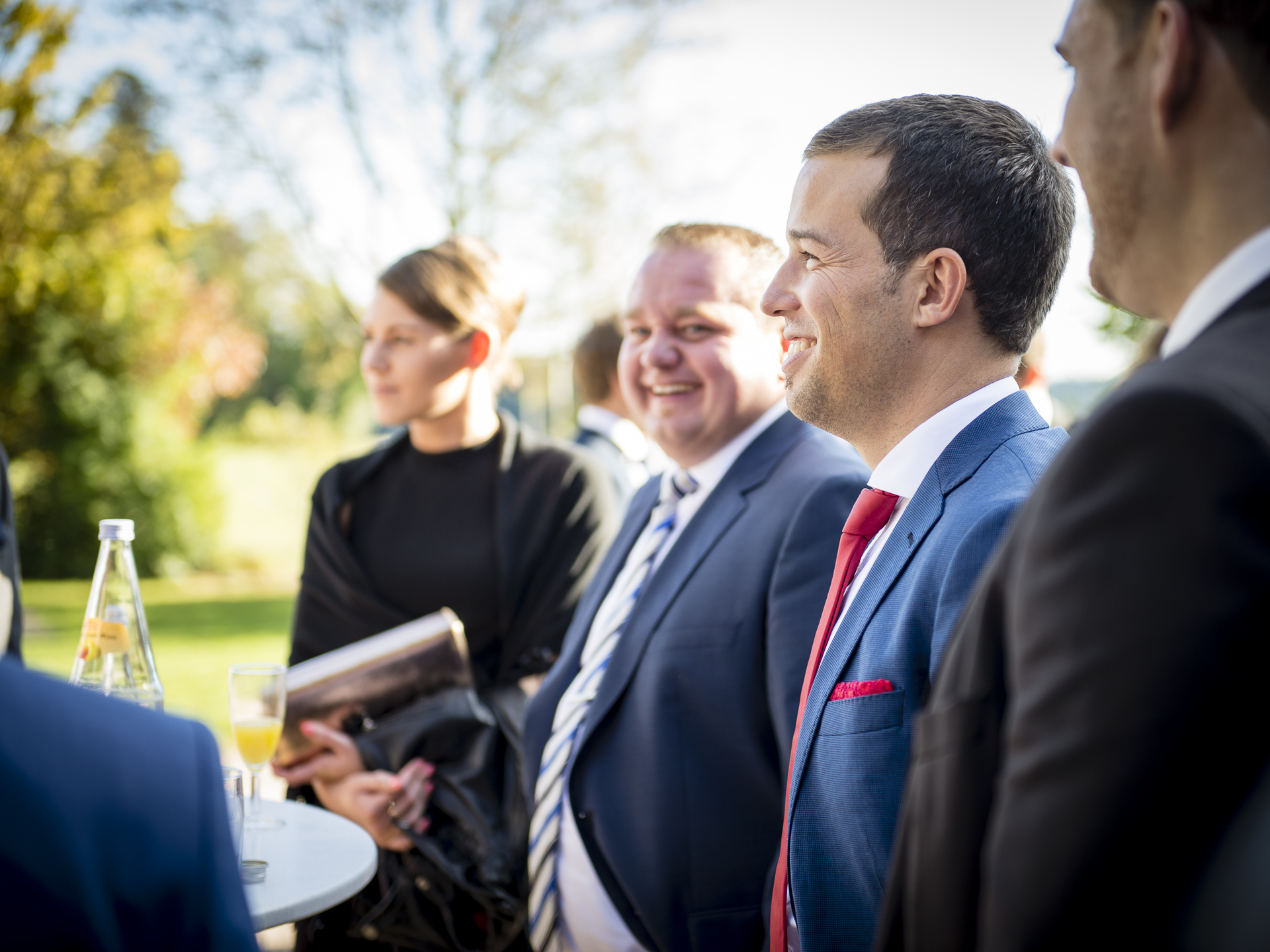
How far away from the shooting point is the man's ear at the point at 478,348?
3.52 meters

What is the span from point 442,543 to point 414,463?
1.24 feet

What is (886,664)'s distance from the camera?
1.52 meters

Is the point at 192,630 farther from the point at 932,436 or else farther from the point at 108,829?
the point at 108,829

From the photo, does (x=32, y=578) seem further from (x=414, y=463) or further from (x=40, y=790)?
(x=40, y=790)

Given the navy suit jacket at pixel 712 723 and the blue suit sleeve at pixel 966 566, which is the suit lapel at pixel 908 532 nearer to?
the blue suit sleeve at pixel 966 566

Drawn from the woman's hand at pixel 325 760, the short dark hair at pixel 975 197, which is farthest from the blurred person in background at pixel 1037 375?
the woman's hand at pixel 325 760

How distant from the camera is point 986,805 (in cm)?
88

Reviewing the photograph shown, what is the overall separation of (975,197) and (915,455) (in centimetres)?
48

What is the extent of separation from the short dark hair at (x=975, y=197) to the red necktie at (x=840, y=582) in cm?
37

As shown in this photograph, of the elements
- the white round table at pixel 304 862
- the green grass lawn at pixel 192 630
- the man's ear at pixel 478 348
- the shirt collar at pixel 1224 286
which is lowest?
the green grass lawn at pixel 192 630

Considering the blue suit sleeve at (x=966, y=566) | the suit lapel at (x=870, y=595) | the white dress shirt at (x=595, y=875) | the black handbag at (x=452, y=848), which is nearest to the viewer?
the blue suit sleeve at (x=966, y=566)

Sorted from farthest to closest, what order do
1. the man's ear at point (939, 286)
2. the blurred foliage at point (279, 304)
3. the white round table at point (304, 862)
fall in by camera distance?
the blurred foliage at point (279, 304) < the white round table at point (304, 862) < the man's ear at point (939, 286)

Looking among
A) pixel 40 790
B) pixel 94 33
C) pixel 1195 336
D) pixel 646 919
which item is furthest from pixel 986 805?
pixel 94 33

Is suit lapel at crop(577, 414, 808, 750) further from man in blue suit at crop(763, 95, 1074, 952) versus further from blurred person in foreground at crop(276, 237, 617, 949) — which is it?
blurred person in foreground at crop(276, 237, 617, 949)
